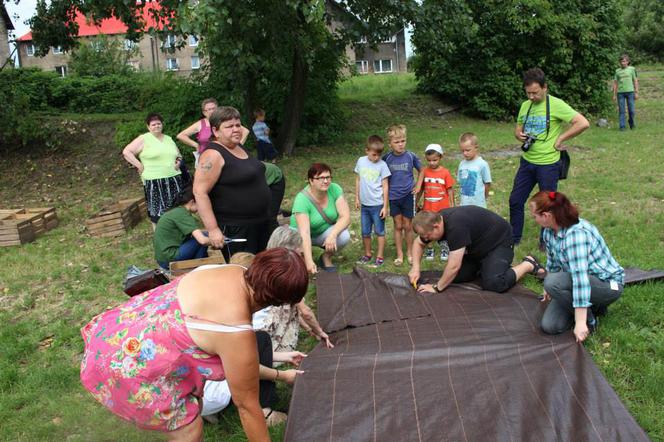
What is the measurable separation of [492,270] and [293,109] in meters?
8.68

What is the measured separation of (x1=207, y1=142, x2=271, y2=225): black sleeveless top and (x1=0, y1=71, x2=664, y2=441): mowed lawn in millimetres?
1097

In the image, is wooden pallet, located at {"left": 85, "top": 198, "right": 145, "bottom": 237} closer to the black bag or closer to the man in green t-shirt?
the black bag

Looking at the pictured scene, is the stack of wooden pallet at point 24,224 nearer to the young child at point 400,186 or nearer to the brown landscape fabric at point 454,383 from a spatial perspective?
the young child at point 400,186

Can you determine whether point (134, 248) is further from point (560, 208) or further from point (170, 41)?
point (560, 208)

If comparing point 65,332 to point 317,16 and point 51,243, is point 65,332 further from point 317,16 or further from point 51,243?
point 317,16

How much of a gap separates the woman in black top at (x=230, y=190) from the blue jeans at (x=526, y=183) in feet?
8.90

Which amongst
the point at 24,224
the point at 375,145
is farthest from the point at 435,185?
the point at 24,224

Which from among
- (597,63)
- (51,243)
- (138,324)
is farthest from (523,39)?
(138,324)

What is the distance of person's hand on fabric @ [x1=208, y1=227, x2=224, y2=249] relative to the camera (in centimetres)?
434

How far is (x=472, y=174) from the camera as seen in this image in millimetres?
5984

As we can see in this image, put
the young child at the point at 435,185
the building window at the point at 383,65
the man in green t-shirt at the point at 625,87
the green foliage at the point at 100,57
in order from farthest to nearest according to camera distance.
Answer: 1. the building window at the point at 383,65
2. the green foliage at the point at 100,57
3. the man in green t-shirt at the point at 625,87
4. the young child at the point at 435,185

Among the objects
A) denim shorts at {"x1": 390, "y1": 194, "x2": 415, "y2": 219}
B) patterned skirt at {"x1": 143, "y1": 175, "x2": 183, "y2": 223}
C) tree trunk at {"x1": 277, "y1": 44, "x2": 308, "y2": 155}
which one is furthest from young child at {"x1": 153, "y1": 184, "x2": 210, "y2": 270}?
tree trunk at {"x1": 277, "y1": 44, "x2": 308, "y2": 155}

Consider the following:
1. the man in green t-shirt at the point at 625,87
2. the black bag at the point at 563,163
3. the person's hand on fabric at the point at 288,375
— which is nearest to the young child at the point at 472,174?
the black bag at the point at 563,163

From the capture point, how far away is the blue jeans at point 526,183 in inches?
230
